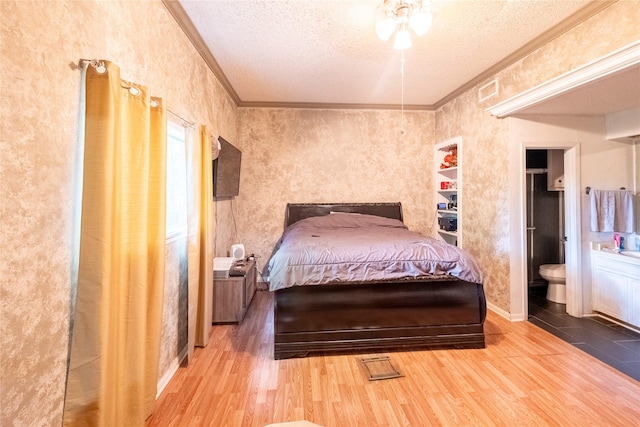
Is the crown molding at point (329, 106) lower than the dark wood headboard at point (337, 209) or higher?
higher

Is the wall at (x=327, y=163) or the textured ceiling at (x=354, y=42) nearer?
the textured ceiling at (x=354, y=42)

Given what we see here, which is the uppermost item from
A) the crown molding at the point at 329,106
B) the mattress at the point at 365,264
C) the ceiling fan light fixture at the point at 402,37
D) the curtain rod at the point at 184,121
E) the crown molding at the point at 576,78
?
the crown molding at the point at 329,106

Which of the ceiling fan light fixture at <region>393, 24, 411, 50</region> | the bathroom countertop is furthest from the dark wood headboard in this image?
the ceiling fan light fixture at <region>393, 24, 411, 50</region>

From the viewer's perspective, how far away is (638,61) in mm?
1808

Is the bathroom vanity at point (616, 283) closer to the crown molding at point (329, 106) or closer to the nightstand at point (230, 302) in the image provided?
the crown molding at point (329, 106)

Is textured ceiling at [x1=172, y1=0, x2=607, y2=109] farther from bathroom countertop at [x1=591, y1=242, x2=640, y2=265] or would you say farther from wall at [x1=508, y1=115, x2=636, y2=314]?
bathroom countertop at [x1=591, y1=242, x2=640, y2=265]

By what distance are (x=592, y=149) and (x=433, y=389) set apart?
3.25 m

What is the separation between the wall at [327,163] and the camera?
4336 mm

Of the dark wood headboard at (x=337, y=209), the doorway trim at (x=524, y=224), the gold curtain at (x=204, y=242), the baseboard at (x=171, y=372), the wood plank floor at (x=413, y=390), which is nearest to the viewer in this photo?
the wood plank floor at (x=413, y=390)

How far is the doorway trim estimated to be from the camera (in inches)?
120

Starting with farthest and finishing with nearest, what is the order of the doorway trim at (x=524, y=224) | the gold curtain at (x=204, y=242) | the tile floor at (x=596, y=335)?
the doorway trim at (x=524, y=224)
the gold curtain at (x=204, y=242)
the tile floor at (x=596, y=335)

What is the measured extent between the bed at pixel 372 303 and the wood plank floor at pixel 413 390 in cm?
13

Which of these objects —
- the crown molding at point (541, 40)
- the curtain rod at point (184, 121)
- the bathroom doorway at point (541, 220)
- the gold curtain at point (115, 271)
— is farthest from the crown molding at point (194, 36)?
the bathroom doorway at point (541, 220)

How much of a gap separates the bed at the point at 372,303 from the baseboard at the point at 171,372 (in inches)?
31.1
